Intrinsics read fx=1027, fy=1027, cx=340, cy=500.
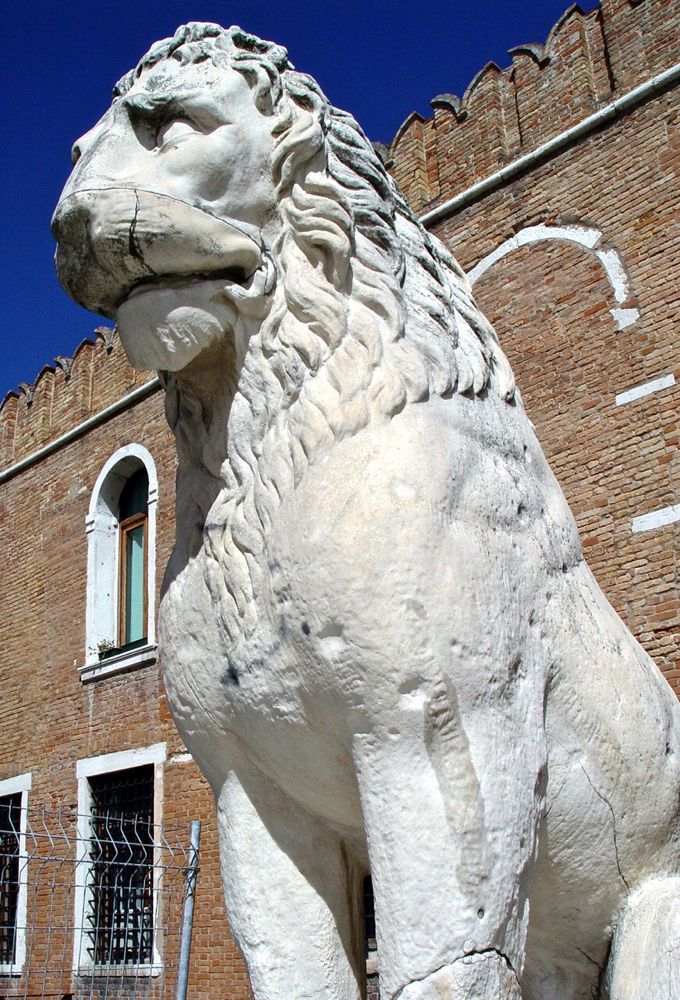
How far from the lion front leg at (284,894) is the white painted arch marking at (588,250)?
7.49 m

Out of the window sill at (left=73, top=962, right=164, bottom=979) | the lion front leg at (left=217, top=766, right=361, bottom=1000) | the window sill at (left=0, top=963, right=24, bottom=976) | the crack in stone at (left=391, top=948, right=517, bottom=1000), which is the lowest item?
the crack in stone at (left=391, top=948, right=517, bottom=1000)

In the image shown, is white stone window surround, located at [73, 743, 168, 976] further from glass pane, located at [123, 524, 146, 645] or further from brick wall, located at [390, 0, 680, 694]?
brick wall, located at [390, 0, 680, 694]

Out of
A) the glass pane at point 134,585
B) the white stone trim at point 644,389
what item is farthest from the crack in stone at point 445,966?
the glass pane at point 134,585

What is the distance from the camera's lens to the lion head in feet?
5.81

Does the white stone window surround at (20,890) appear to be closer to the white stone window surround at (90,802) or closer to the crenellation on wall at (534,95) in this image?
the white stone window surround at (90,802)

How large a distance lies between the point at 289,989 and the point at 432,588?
2.49 ft

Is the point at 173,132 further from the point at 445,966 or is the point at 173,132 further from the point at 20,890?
the point at 20,890

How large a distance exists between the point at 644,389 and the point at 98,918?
26.0ft

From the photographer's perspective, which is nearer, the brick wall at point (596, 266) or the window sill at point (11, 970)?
the brick wall at point (596, 266)

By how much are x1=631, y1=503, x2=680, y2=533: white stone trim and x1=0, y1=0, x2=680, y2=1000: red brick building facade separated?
16mm

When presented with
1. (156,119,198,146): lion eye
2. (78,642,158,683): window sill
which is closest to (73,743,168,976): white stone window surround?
(78,642,158,683): window sill

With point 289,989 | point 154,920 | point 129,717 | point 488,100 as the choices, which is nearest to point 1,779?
point 129,717

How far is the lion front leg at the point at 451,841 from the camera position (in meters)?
1.51

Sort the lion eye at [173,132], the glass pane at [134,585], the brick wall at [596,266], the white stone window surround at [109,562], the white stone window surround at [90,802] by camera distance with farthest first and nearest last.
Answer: the glass pane at [134,585] < the white stone window surround at [109,562] < the white stone window surround at [90,802] < the brick wall at [596,266] < the lion eye at [173,132]
